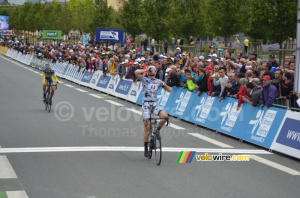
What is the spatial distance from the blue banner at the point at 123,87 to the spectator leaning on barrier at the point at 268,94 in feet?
37.9

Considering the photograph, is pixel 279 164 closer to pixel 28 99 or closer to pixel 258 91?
pixel 258 91

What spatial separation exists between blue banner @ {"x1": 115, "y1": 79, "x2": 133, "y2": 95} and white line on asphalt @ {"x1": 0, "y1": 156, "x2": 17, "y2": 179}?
13.7 meters

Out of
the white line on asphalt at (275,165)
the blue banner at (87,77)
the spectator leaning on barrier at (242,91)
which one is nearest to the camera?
the white line on asphalt at (275,165)

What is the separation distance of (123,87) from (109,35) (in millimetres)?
21284

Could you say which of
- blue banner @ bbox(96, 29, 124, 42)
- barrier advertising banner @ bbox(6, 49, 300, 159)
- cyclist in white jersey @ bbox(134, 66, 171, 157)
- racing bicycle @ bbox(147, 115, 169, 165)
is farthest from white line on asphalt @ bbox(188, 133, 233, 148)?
blue banner @ bbox(96, 29, 124, 42)

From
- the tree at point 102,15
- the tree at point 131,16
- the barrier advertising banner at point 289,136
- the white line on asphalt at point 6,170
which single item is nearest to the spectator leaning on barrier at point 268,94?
the barrier advertising banner at point 289,136

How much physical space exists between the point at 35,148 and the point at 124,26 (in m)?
38.4

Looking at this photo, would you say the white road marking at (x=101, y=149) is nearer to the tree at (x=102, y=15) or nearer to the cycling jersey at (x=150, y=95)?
the cycling jersey at (x=150, y=95)

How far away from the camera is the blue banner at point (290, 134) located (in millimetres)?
12734

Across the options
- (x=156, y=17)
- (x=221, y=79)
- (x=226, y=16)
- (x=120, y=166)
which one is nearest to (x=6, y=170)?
(x=120, y=166)

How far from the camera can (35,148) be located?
13.3 metres

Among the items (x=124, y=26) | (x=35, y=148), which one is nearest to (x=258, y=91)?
(x=35, y=148)

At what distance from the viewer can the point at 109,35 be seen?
4669cm

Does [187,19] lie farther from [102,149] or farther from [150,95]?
[150,95]
